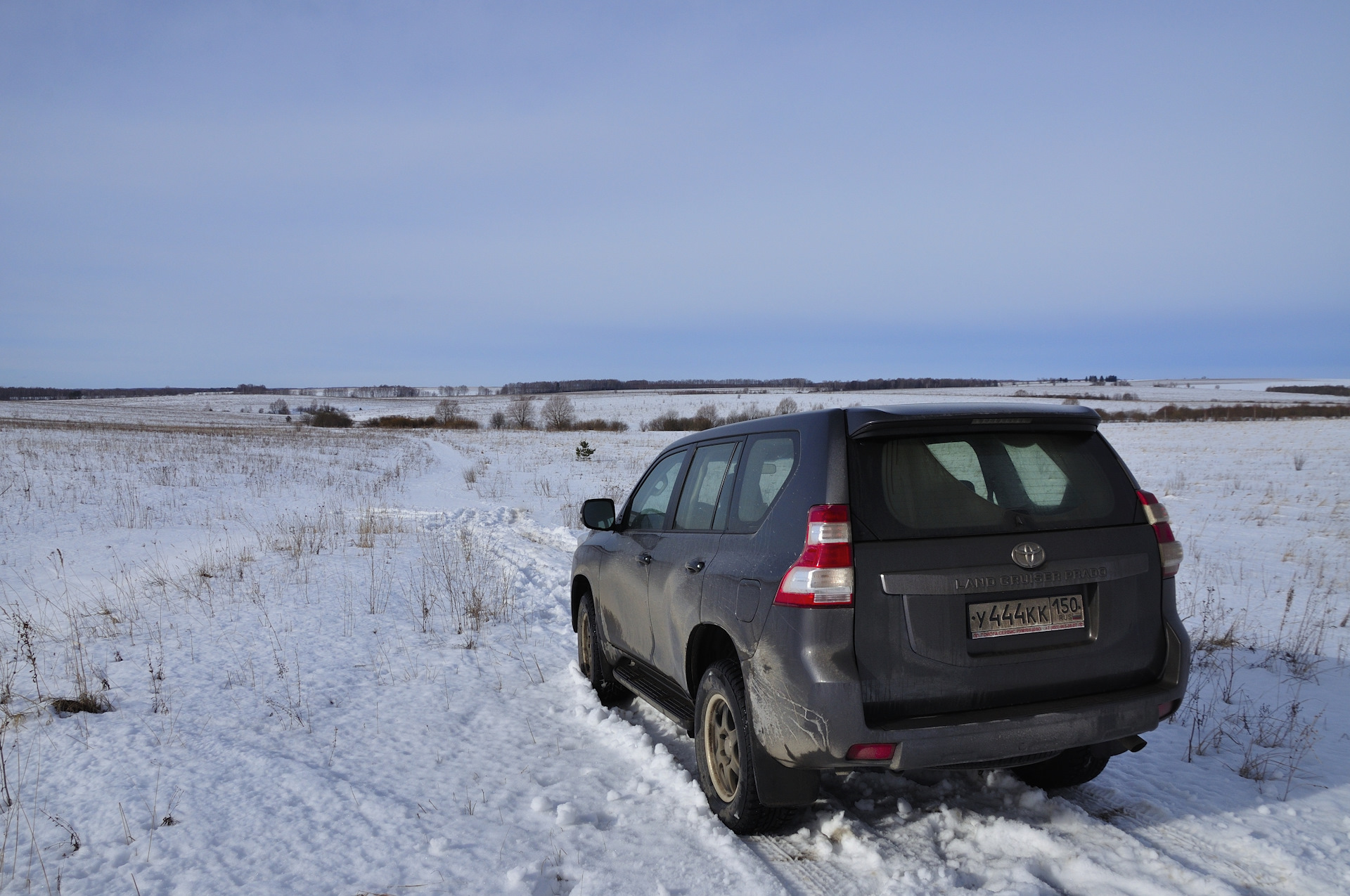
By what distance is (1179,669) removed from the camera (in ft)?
10.3

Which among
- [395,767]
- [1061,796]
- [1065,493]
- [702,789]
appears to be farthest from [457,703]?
[1065,493]

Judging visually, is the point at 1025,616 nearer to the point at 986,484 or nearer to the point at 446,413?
the point at 986,484

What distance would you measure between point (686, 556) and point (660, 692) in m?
0.91

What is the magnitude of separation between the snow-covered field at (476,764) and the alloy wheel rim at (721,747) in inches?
6.0

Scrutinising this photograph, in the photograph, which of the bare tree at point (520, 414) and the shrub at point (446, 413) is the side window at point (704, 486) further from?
the shrub at point (446, 413)

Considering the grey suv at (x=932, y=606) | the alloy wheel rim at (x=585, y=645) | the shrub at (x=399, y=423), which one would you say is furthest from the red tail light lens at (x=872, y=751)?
the shrub at (x=399, y=423)

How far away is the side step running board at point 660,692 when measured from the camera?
393 centimetres

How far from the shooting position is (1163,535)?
3.22 meters

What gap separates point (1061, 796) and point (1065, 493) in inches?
60.9

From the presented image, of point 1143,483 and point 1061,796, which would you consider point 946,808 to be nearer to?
point 1061,796

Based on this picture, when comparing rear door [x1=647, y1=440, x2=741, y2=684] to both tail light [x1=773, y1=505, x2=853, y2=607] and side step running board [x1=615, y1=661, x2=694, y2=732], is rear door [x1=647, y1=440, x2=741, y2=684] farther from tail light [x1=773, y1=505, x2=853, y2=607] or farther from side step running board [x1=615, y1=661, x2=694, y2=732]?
tail light [x1=773, y1=505, x2=853, y2=607]

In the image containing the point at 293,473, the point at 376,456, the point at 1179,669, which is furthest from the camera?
the point at 376,456

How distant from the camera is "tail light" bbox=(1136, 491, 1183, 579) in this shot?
317 cm

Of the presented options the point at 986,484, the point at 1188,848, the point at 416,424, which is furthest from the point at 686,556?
the point at 416,424
